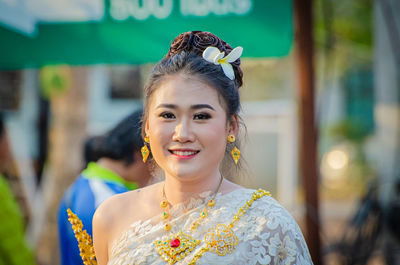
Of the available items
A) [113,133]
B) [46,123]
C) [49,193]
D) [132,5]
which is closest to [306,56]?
[132,5]

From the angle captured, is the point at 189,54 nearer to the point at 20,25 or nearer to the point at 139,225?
the point at 139,225

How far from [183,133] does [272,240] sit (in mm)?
497

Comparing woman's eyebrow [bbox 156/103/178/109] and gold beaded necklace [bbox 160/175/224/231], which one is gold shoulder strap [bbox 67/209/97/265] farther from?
woman's eyebrow [bbox 156/103/178/109]

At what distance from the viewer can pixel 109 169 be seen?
256 cm

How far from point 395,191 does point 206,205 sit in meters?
3.43

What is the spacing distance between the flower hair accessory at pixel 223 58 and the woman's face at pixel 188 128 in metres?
0.10

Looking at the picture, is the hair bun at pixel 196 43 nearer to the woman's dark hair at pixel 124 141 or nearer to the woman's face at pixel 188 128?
the woman's face at pixel 188 128

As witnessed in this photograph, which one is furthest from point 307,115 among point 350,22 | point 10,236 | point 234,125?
point 350,22

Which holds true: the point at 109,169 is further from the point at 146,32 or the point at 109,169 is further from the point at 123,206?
the point at 146,32

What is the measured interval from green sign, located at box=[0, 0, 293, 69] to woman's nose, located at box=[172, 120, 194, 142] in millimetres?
1570

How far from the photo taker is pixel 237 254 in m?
1.40

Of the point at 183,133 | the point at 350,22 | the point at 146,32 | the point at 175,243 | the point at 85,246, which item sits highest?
the point at 350,22

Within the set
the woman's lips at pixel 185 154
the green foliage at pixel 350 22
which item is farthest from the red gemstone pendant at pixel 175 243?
the green foliage at pixel 350 22

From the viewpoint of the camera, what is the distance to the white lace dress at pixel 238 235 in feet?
4.63
